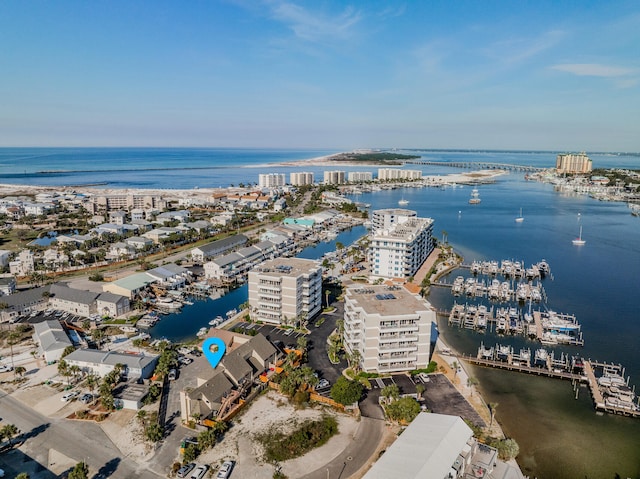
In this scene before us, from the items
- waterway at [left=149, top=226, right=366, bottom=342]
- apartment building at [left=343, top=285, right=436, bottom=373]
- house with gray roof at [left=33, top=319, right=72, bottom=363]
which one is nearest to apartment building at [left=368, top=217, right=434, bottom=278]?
waterway at [left=149, top=226, right=366, bottom=342]

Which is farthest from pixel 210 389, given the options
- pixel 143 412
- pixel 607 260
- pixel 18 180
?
pixel 18 180

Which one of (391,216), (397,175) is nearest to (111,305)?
(391,216)

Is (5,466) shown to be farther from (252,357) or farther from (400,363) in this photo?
(400,363)

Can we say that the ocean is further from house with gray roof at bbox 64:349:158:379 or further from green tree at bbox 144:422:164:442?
green tree at bbox 144:422:164:442

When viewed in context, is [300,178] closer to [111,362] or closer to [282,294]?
[282,294]

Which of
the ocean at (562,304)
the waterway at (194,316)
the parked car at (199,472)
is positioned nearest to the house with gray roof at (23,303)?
the waterway at (194,316)

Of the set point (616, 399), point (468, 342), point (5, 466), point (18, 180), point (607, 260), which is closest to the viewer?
point (5, 466)

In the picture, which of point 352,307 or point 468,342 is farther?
point 468,342
